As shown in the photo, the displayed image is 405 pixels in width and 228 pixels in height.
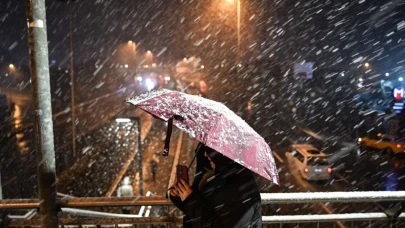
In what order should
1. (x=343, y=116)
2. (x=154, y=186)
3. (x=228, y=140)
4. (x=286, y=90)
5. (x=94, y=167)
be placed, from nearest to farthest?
(x=228, y=140), (x=154, y=186), (x=94, y=167), (x=343, y=116), (x=286, y=90)

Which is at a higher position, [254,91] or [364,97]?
[254,91]

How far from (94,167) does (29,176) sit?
153 inches

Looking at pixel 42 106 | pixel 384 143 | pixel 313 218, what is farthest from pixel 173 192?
pixel 384 143

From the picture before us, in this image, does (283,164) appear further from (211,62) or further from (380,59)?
(380,59)

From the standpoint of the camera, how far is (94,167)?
18219 millimetres

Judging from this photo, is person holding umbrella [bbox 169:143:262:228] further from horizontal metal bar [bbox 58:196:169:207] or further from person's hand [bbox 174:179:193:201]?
horizontal metal bar [bbox 58:196:169:207]

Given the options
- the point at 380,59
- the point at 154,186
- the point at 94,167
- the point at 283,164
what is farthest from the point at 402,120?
the point at 94,167

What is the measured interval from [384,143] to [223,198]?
2299 centimetres

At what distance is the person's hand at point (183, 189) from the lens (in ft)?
8.16

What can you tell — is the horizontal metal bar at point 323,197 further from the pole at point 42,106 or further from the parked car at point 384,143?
the parked car at point 384,143

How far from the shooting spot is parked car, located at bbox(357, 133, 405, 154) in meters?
20.8

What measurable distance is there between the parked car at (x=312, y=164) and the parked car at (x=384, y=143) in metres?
6.77

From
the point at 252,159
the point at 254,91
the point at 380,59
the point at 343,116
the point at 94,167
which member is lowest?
the point at 343,116

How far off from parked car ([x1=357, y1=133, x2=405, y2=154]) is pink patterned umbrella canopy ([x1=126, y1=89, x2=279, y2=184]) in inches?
849
